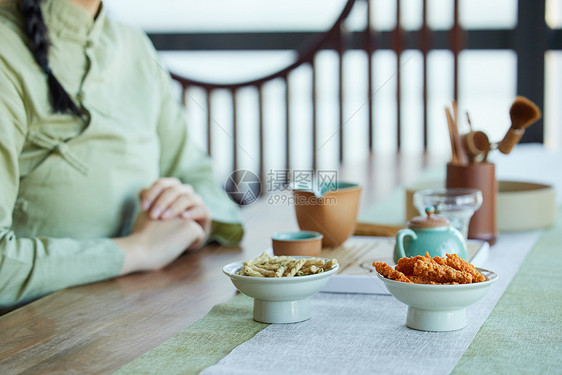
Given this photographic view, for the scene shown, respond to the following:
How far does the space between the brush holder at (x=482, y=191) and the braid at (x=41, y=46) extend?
66 cm

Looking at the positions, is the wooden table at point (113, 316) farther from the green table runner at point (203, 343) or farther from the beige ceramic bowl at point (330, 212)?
the beige ceramic bowl at point (330, 212)

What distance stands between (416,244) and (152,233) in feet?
1.43

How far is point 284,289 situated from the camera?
2.53 feet

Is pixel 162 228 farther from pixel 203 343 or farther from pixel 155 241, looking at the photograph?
pixel 203 343

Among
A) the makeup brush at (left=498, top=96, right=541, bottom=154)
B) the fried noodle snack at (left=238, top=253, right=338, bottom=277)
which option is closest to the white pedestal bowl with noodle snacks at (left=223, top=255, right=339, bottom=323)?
the fried noodle snack at (left=238, top=253, right=338, bottom=277)

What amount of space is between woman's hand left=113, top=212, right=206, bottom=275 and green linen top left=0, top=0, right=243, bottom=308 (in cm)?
2

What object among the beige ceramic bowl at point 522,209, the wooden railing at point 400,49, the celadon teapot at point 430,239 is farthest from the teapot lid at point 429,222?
the wooden railing at point 400,49

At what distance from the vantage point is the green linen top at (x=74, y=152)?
1008 mm

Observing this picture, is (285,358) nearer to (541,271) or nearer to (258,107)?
(541,271)

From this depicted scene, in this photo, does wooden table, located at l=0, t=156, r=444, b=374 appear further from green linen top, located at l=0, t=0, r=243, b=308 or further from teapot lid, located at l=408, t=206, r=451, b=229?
teapot lid, located at l=408, t=206, r=451, b=229

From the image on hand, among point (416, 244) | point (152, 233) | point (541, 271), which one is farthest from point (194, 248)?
point (541, 271)

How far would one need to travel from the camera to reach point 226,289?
0.98 meters

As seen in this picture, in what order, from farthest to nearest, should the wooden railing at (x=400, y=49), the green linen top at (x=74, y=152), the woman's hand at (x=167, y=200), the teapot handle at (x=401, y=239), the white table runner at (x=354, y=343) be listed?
the wooden railing at (x=400, y=49), the woman's hand at (x=167, y=200), the green linen top at (x=74, y=152), the teapot handle at (x=401, y=239), the white table runner at (x=354, y=343)

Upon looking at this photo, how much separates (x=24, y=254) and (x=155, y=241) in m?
0.20
